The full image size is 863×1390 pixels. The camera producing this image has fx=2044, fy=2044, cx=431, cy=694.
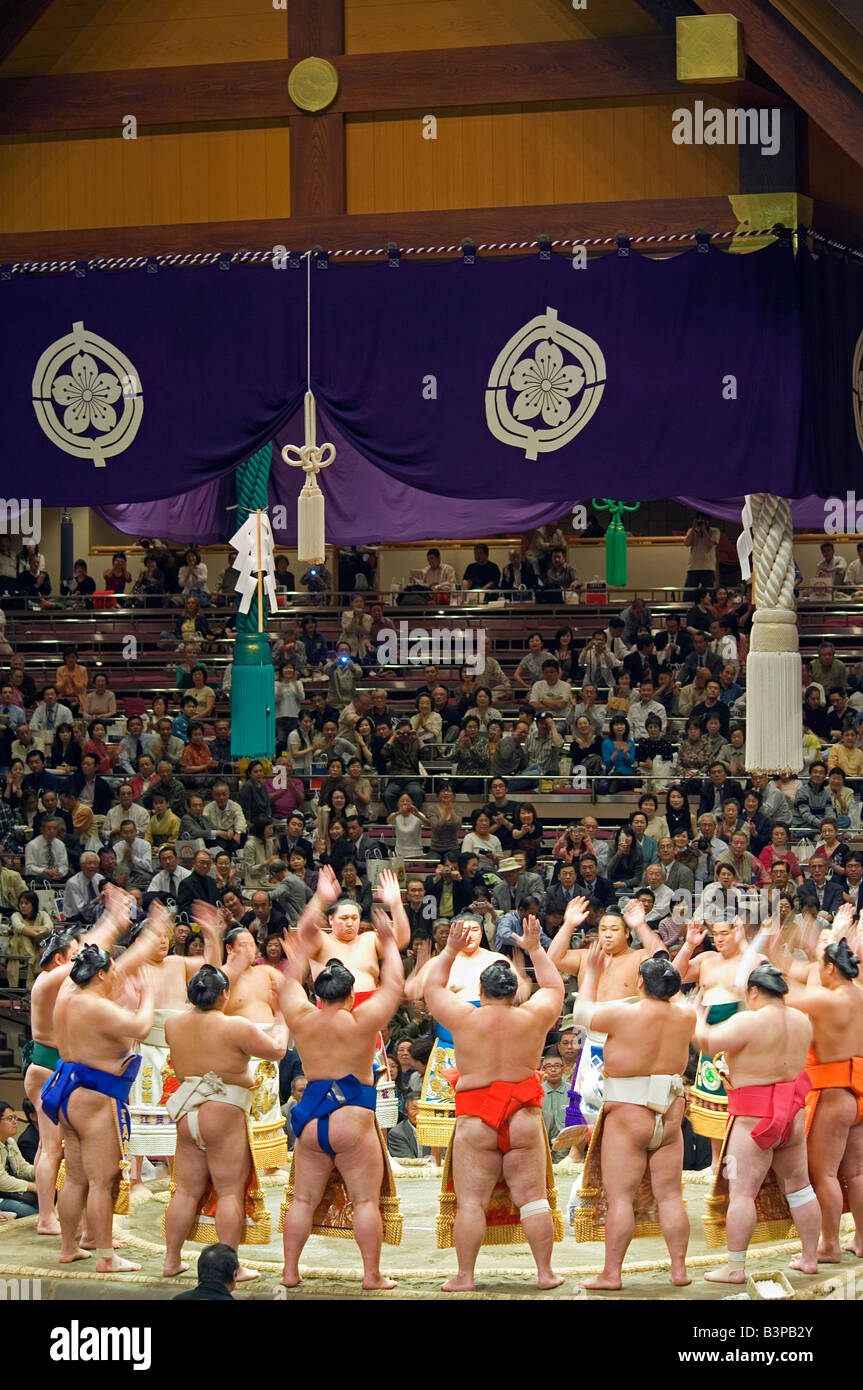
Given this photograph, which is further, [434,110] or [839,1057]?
[434,110]

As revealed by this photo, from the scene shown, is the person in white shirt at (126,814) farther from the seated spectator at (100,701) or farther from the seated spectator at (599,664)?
the seated spectator at (599,664)

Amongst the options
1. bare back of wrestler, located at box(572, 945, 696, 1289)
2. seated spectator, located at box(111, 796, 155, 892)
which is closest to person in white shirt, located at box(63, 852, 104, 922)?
seated spectator, located at box(111, 796, 155, 892)

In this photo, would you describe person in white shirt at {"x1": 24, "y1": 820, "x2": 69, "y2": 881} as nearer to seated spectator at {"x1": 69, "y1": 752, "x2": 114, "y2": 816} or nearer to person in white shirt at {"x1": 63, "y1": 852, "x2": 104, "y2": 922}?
person in white shirt at {"x1": 63, "y1": 852, "x2": 104, "y2": 922}

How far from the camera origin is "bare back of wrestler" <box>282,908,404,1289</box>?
17.4 ft

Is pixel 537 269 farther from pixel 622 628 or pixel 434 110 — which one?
pixel 622 628

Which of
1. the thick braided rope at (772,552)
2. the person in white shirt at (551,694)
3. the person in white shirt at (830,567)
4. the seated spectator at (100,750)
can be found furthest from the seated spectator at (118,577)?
the thick braided rope at (772,552)

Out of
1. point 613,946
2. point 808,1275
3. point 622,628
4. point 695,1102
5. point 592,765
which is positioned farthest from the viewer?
point 622,628

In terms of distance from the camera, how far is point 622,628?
35.8 feet

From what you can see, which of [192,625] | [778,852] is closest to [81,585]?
[192,625]

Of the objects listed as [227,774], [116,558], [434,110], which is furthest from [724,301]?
[116,558]

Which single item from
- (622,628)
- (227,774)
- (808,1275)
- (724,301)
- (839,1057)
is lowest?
(808,1275)

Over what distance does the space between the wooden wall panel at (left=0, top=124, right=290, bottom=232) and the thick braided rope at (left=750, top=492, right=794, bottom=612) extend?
197 centimetres

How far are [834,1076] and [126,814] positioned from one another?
4.65 meters

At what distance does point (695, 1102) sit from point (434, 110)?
3.44 m
